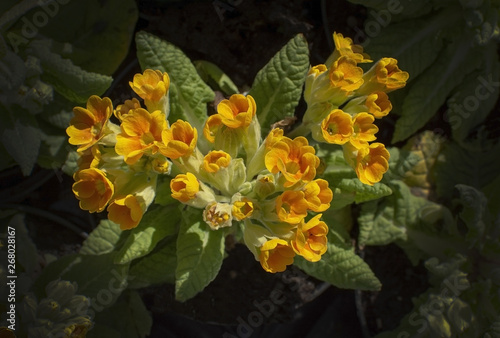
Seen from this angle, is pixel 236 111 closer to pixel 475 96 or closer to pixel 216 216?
pixel 216 216

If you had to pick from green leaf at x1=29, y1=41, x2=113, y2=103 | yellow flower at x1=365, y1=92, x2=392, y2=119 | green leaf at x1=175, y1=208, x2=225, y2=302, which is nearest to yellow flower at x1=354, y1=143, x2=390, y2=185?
yellow flower at x1=365, y1=92, x2=392, y2=119

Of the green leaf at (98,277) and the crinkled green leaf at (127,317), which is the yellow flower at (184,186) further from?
the crinkled green leaf at (127,317)

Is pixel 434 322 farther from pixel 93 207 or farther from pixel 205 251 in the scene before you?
pixel 93 207

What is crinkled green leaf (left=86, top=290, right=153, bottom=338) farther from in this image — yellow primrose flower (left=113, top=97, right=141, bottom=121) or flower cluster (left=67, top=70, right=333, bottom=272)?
yellow primrose flower (left=113, top=97, right=141, bottom=121)

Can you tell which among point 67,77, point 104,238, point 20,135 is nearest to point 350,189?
point 104,238

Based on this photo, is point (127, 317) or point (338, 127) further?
point (127, 317)

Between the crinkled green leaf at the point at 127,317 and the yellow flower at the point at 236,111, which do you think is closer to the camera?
the yellow flower at the point at 236,111

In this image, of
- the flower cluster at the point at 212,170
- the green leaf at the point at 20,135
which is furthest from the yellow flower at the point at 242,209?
the green leaf at the point at 20,135
